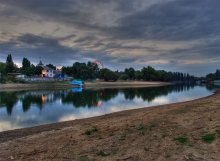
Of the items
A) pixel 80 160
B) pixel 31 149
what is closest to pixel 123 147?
pixel 80 160

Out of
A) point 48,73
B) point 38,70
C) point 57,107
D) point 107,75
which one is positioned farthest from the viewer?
point 107,75

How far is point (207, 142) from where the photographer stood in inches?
343

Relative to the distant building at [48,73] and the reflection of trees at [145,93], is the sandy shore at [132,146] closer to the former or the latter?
the reflection of trees at [145,93]

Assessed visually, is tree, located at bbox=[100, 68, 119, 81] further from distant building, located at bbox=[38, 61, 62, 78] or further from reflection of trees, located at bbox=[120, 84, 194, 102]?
reflection of trees, located at bbox=[120, 84, 194, 102]

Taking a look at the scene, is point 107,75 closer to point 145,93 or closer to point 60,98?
point 145,93

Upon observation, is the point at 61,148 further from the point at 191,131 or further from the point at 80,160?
the point at 191,131

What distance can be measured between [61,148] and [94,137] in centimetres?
212

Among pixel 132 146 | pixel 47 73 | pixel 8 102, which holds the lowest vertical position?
pixel 8 102

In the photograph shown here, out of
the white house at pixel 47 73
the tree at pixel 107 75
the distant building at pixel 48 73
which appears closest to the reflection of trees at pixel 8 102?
the distant building at pixel 48 73

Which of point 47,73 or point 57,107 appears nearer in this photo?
point 57,107

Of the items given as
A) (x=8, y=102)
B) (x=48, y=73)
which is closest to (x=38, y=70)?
(x=48, y=73)

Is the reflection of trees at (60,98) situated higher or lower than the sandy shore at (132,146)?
lower

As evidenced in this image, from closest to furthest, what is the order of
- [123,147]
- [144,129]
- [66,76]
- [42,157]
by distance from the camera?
[42,157] < [123,147] < [144,129] < [66,76]

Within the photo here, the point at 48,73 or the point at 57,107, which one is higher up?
the point at 48,73
